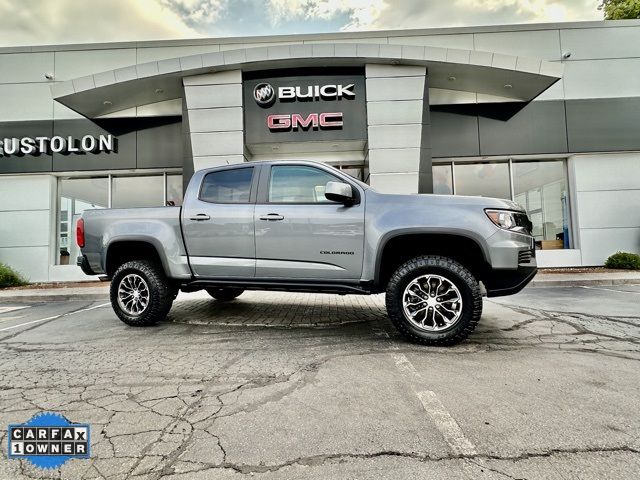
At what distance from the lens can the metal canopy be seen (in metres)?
10.2

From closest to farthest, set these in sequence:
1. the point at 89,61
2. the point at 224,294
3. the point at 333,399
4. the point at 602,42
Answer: the point at 333,399
the point at 224,294
the point at 602,42
the point at 89,61

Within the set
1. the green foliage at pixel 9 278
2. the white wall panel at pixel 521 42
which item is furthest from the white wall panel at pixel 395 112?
the green foliage at pixel 9 278

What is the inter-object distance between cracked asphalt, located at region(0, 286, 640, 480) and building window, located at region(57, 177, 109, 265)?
32.1 feet

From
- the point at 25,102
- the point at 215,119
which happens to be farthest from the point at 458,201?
the point at 25,102

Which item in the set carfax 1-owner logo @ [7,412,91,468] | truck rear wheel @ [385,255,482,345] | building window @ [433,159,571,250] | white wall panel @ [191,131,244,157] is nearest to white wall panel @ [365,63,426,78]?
building window @ [433,159,571,250]

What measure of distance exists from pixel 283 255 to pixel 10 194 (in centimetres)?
1385

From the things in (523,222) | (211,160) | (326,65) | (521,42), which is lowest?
(523,222)

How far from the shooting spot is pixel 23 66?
12672 millimetres

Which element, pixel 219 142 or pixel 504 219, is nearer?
pixel 504 219

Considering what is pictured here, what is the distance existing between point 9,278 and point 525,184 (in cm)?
1812

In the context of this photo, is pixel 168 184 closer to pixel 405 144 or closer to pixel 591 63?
pixel 405 144

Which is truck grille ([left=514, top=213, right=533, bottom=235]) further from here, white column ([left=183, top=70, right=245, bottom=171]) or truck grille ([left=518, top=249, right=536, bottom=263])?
white column ([left=183, top=70, right=245, bottom=171])

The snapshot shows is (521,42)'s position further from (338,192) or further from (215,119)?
(338,192)

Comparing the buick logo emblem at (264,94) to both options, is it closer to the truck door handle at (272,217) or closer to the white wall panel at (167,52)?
the white wall panel at (167,52)
